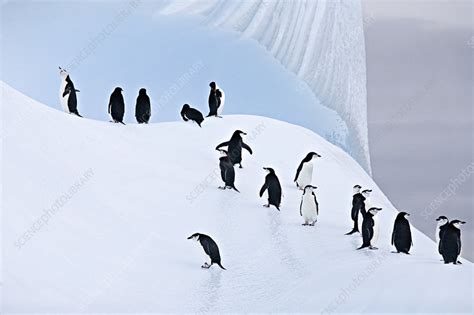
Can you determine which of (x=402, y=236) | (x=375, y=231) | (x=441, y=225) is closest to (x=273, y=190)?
(x=375, y=231)

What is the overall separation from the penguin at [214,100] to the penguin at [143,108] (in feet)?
4.56

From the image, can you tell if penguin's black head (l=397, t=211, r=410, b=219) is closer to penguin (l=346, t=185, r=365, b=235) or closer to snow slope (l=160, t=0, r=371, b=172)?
penguin (l=346, t=185, r=365, b=235)

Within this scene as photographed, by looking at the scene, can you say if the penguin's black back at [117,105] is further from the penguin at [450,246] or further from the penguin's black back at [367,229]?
the penguin at [450,246]

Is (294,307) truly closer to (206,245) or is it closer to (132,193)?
(206,245)

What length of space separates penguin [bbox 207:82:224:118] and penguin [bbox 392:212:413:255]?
5.15 metres

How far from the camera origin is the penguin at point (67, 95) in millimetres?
11266

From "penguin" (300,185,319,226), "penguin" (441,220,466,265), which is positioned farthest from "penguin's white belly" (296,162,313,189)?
"penguin" (441,220,466,265)

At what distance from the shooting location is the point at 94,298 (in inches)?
252

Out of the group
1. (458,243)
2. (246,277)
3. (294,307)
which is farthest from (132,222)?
(458,243)

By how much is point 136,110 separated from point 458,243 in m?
5.63

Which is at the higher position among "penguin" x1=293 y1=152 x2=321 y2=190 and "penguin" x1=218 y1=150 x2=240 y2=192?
"penguin" x1=293 y1=152 x2=321 y2=190

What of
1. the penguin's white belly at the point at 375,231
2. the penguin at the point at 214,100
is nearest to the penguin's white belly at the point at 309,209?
the penguin's white belly at the point at 375,231

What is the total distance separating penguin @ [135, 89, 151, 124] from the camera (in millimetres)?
11984

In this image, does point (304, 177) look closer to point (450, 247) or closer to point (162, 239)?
point (450, 247)
